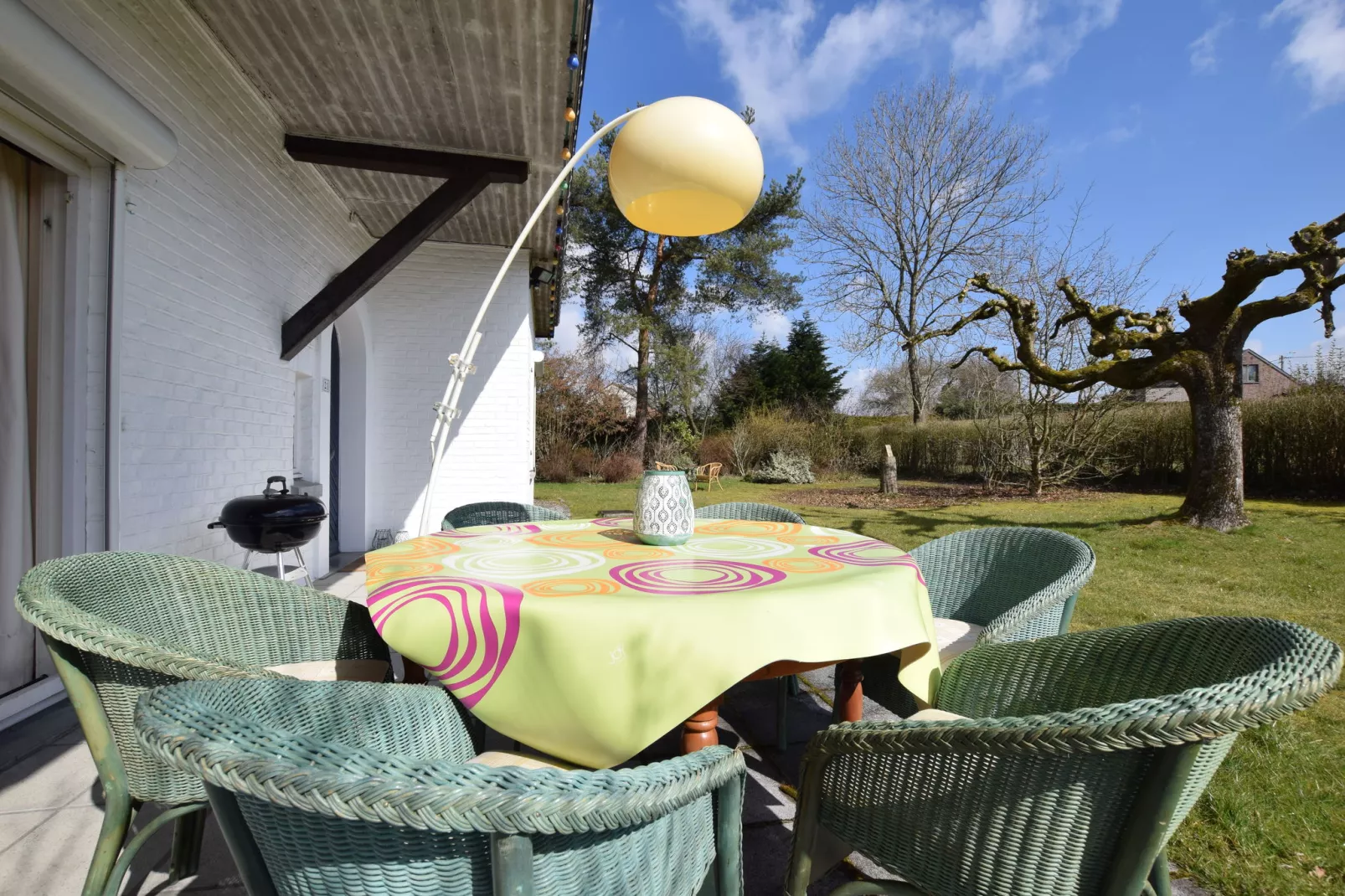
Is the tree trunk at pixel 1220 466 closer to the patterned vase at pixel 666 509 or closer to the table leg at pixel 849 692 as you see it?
the table leg at pixel 849 692

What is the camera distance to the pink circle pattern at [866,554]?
143 cm

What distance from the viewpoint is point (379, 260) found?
4.03m

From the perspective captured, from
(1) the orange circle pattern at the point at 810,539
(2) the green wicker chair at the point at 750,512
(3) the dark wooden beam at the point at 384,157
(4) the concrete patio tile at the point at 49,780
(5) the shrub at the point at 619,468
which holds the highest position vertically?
(3) the dark wooden beam at the point at 384,157

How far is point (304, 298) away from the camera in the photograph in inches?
172

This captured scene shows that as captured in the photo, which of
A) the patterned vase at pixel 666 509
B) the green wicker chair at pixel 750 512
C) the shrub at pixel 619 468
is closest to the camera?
the patterned vase at pixel 666 509

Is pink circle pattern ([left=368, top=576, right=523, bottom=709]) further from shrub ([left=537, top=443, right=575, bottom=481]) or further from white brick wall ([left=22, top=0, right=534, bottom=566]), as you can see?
shrub ([left=537, top=443, right=575, bottom=481])

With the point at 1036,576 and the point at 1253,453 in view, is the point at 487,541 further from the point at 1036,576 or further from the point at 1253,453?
the point at 1253,453

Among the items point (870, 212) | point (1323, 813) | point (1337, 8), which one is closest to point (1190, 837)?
point (1323, 813)

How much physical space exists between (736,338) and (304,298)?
16.8 meters

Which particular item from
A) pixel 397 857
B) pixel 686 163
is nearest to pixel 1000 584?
pixel 686 163

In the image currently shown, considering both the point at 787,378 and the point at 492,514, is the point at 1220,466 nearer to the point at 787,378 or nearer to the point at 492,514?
the point at 492,514

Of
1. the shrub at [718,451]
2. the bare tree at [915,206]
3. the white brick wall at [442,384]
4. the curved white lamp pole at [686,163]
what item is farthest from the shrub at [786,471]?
the curved white lamp pole at [686,163]

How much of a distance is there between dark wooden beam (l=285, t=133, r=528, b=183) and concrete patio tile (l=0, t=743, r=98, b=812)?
323 centimetres

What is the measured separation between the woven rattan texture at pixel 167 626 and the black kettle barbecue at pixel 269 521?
158 cm
